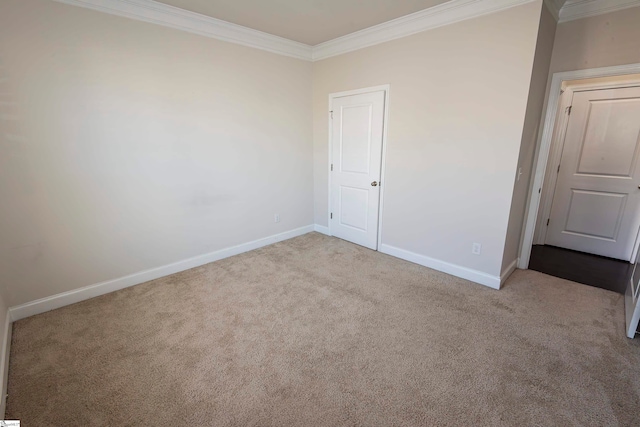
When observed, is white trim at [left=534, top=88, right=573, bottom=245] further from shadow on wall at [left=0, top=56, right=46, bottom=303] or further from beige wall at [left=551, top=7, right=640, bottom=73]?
shadow on wall at [left=0, top=56, right=46, bottom=303]

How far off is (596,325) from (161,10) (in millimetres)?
4686

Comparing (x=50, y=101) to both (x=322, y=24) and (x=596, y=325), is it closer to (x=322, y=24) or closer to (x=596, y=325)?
(x=322, y=24)

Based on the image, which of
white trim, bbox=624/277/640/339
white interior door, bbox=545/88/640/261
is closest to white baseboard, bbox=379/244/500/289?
white trim, bbox=624/277/640/339

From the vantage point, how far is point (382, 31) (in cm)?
321

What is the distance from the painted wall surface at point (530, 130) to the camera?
251 cm

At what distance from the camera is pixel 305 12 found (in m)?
2.83

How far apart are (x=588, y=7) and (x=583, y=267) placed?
2736 mm

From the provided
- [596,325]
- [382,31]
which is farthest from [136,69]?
[596,325]

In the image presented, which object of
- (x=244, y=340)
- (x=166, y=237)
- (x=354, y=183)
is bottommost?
(x=244, y=340)

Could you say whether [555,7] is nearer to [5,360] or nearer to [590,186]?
[590,186]

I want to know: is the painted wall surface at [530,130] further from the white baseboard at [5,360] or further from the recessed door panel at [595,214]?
the white baseboard at [5,360]

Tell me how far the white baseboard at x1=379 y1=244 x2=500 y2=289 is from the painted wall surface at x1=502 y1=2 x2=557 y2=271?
0.21 metres

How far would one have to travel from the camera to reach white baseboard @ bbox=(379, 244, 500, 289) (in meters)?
2.90

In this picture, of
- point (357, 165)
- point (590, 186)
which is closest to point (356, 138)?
point (357, 165)
